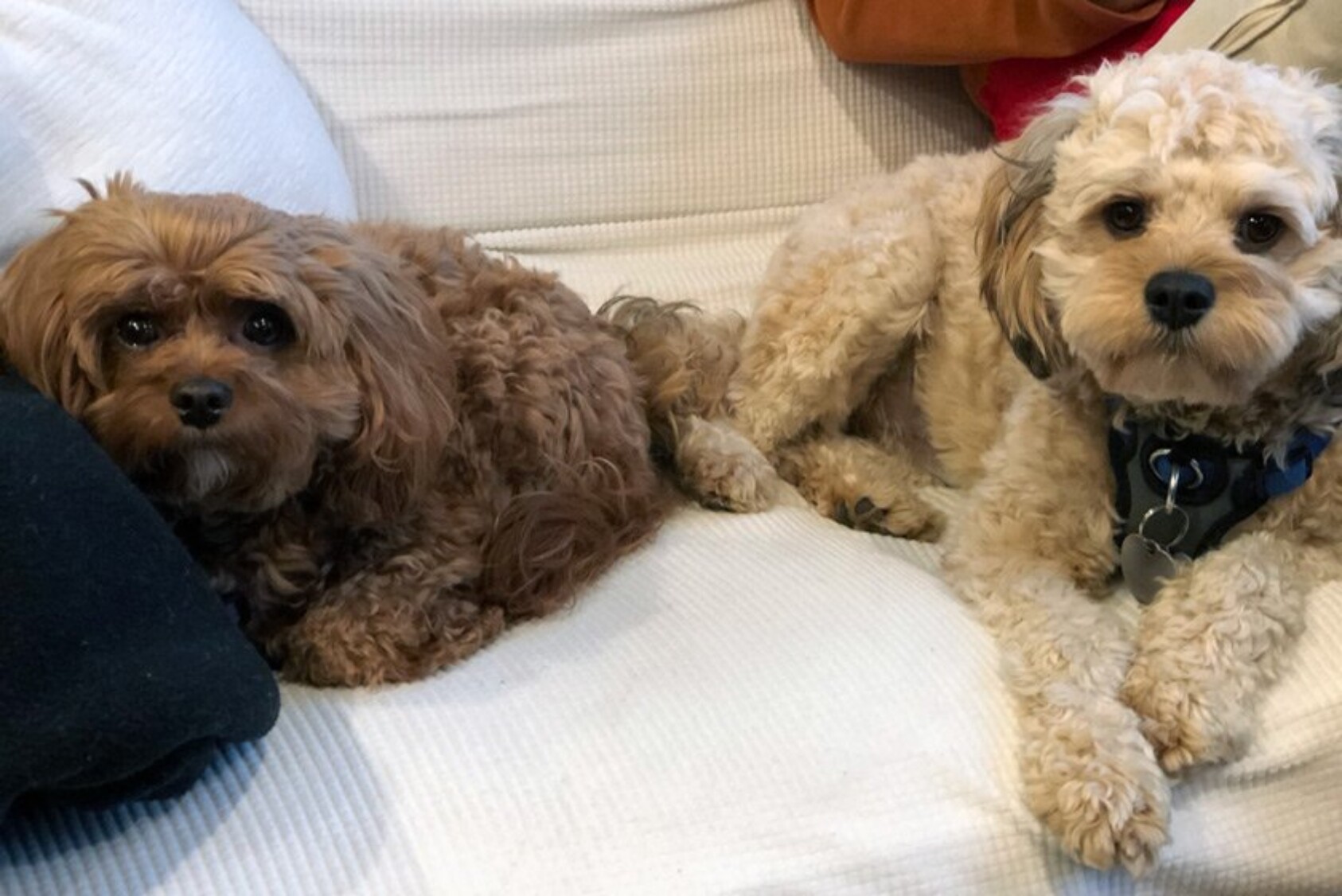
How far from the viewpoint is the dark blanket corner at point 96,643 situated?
1017 millimetres

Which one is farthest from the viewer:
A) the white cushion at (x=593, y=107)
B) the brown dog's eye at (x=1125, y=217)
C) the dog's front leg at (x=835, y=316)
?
the white cushion at (x=593, y=107)

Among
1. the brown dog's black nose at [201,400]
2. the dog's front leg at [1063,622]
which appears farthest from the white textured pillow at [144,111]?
the dog's front leg at [1063,622]

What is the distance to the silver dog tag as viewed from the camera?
4.92 feet

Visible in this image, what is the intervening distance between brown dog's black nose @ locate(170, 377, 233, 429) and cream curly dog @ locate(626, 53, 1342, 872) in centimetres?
74

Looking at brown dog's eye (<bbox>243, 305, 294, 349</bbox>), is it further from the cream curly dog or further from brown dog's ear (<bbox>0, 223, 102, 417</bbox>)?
the cream curly dog

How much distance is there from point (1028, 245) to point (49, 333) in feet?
3.26

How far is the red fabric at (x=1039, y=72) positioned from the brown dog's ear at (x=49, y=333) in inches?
53.9

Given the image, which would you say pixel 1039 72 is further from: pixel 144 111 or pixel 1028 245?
pixel 144 111

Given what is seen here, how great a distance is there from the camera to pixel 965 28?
2.13 metres

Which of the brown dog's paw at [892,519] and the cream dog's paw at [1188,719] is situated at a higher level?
the cream dog's paw at [1188,719]

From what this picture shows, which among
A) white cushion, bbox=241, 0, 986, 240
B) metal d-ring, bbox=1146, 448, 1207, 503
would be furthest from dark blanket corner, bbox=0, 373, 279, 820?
white cushion, bbox=241, 0, 986, 240

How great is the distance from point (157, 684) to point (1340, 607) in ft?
3.80

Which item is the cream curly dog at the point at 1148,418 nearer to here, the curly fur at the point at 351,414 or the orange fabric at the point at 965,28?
the curly fur at the point at 351,414

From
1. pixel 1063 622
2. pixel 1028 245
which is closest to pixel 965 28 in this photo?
pixel 1028 245
